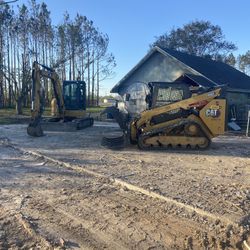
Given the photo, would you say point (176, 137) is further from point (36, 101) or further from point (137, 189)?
point (36, 101)

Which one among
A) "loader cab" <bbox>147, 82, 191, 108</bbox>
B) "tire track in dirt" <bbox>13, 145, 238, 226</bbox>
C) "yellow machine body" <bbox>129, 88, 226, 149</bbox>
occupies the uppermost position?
"loader cab" <bbox>147, 82, 191, 108</bbox>

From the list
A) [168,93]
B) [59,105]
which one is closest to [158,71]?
[59,105]

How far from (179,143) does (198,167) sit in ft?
9.20

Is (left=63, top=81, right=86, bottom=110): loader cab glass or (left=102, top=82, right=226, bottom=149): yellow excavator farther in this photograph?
(left=63, top=81, right=86, bottom=110): loader cab glass

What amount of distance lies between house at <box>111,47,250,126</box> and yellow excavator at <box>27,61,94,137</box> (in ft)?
20.2

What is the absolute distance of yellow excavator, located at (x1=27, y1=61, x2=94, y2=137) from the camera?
52.7 feet

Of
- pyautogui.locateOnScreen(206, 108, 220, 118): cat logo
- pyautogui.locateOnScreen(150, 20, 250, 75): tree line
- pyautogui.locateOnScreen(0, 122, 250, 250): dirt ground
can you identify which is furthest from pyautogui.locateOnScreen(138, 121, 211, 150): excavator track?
pyautogui.locateOnScreen(150, 20, 250, 75): tree line

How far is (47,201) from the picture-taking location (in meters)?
6.26

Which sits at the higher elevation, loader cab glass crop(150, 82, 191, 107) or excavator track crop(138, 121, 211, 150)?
loader cab glass crop(150, 82, 191, 107)

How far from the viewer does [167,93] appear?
512 inches

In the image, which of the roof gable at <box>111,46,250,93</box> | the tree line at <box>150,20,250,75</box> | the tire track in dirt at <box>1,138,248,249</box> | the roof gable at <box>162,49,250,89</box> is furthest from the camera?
the tree line at <box>150,20,250,75</box>

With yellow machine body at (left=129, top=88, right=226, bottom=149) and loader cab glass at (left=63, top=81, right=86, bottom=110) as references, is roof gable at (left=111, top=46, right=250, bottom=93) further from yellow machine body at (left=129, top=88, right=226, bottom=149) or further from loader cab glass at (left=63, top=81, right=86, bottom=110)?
yellow machine body at (left=129, top=88, right=226, bottom=149)

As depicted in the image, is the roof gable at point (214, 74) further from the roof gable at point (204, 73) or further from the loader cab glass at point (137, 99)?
the loader cab glass at point (137, 99)

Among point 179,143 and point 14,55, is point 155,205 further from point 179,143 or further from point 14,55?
point 14,55
